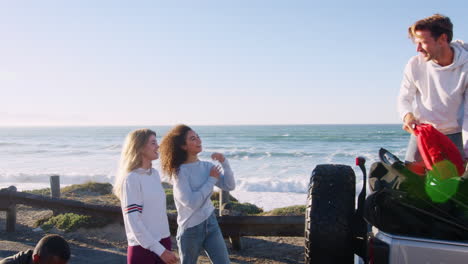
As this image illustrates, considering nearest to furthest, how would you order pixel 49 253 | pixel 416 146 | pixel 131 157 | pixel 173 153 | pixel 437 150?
pixel 437 150 → pixel 49 253 → pixel 416 146 → pixel 131 157 → pixel 173 153

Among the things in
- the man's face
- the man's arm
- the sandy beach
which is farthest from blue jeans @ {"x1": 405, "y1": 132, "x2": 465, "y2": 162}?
the sandy beach

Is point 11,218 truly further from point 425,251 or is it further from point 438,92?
point 425,251

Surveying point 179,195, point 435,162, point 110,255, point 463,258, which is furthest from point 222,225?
point 463,258

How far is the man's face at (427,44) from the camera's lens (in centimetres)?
295

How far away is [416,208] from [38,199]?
6.61 meters

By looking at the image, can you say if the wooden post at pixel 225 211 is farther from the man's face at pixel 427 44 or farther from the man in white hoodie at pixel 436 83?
the man's face at pixel 427 44

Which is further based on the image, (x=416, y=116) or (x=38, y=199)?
(x=38, y=199)

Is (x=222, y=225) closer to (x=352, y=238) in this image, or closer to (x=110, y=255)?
(x=110, y=255)

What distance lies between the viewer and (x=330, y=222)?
2.63m

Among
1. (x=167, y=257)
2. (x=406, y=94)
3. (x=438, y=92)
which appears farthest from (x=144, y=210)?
(x=438, y=92)

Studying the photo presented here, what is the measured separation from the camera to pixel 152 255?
327 centimetres

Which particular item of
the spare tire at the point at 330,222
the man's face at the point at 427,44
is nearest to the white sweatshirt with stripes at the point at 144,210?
the spare tire at the point at 330,222

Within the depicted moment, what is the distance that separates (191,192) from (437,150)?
1.89 metres

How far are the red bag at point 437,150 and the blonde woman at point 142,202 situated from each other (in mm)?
1858
